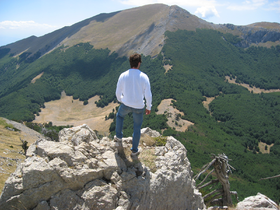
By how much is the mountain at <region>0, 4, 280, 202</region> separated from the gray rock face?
48088 mm

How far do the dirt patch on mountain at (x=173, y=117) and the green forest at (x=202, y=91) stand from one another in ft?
8.60

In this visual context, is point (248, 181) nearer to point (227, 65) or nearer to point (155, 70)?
point (155, 70)

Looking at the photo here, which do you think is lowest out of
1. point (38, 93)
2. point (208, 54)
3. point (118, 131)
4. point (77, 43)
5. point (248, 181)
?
point (248, 181)

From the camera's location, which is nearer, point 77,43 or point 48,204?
point 48,204

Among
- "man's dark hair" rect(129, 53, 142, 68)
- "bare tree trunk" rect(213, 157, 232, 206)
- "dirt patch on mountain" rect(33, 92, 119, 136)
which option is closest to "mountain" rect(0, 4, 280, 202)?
"dirt patch on mountain" rect(33, 92, 119, 136)

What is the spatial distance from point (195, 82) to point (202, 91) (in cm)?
735

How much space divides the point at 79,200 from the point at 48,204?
3.03 feet

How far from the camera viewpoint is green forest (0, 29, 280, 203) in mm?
69688

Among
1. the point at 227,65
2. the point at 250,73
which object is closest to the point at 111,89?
the point at 227,65

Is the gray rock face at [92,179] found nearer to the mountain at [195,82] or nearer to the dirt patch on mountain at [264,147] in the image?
the mountain at [195,82]

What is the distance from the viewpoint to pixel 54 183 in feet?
20.9

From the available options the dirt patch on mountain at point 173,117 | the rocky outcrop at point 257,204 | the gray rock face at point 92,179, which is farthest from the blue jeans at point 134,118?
the dirt patch on mountain at point 173,117

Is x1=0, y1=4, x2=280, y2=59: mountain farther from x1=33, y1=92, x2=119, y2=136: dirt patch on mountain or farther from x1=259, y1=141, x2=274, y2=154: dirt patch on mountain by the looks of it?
x1=259, y1=141, x2=274, y2=154: dirt patch on mountain

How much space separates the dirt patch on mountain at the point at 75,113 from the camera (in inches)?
4209
